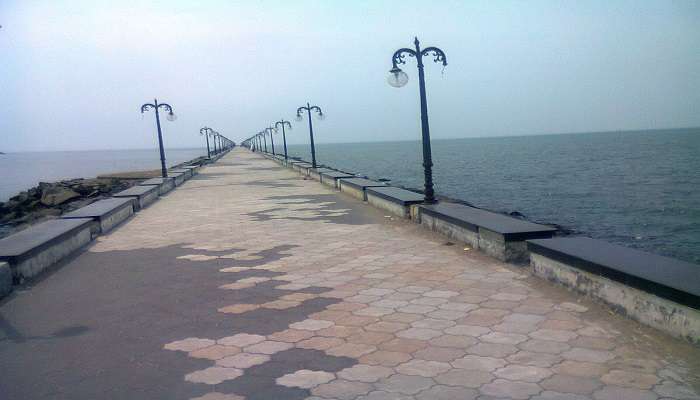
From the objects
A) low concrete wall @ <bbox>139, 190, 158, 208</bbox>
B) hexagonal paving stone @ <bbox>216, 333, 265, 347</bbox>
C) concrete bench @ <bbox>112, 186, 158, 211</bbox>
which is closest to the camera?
hexagonal paving stone @ <bbox>216, 333, 265, 347</bbox>

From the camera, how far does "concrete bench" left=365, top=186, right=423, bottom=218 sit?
9891mm

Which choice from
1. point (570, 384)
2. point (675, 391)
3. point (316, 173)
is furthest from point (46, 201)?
point (675, 391)

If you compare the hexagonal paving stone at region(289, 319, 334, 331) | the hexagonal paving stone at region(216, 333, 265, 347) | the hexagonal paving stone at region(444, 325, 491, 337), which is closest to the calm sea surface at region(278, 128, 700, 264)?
the hexagonal paving stone at region(444, 325, 491, 337)

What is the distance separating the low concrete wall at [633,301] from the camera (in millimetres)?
3711

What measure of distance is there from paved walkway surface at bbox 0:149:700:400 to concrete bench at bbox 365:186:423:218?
231 centimetres

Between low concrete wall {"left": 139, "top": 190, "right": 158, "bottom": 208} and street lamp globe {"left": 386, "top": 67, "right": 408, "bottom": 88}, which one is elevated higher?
street lamp globe {"left": 386, "top": 67, "right": 408, "bottom": 88}

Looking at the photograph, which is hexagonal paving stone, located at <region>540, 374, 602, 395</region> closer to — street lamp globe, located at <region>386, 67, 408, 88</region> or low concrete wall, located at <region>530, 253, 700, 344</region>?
low concrete wall, located at <region>530, 253, 700, 344</region>

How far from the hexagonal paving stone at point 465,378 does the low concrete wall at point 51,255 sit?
5.07 m

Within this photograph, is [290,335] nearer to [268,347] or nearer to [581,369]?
[268,347]

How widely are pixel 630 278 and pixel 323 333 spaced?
2.44m

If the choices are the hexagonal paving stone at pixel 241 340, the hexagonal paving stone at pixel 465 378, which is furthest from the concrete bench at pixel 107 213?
the hexagonal paving stone at pixel 465 378

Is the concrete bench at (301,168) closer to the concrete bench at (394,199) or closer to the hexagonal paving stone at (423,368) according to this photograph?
the concrete bench at (394,199)

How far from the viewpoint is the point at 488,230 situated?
6609 millimetres

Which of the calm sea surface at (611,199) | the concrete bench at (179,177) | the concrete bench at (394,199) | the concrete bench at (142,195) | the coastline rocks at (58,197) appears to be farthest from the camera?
the coastline rocks at (58,197)
